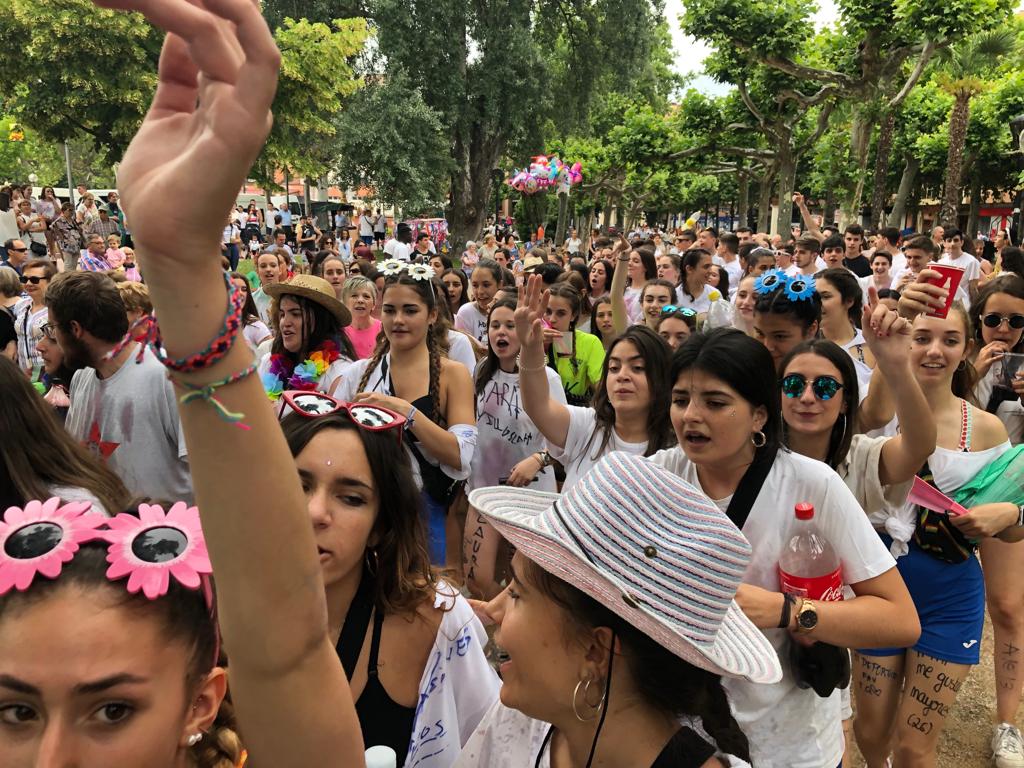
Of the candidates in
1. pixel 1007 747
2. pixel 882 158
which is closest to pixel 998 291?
pixel 1007 747

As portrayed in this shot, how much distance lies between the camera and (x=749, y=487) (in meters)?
2.42

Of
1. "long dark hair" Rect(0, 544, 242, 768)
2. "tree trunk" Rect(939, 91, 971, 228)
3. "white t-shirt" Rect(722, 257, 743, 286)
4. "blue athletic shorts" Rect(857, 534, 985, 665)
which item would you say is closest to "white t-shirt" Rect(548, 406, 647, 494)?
"blue athletic shorts" Rect(857, 534, 985, 665)

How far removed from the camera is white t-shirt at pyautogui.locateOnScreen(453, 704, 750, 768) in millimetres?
1771

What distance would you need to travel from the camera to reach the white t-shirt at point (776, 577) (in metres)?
2.29

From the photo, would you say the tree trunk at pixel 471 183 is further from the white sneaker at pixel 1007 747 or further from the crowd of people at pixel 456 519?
the white sneaker at pixel 1007 747

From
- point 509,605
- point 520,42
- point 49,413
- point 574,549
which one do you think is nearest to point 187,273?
point 574,549

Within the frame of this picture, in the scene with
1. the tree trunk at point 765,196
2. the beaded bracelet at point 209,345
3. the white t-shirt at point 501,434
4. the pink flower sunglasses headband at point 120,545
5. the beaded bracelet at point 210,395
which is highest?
the tree trunk at point 765,196

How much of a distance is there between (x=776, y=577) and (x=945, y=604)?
4.15 ft

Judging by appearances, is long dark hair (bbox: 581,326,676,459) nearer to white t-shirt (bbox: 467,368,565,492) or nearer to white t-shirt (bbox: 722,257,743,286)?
white t-shirt (bbox: 467,368,565,492)

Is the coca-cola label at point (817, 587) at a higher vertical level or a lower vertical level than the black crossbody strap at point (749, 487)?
lower

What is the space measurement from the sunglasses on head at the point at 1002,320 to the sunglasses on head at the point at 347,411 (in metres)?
3.69

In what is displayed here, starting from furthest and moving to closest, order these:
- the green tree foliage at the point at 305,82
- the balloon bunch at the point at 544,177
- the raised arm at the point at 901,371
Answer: the green tree foliage at the point at 305,82 < the balloon bunch at the point at 544,177 < the raised arm at the point at 901,371

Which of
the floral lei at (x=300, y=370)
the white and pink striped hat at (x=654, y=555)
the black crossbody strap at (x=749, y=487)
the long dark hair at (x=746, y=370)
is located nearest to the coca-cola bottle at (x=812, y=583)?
the black crossbody strap at (x=749, y=487)

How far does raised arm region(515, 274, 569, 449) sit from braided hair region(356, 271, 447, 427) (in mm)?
527
